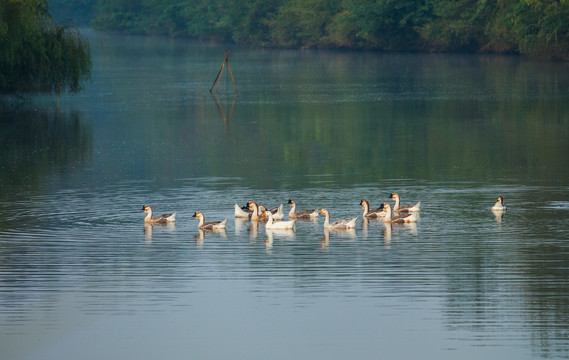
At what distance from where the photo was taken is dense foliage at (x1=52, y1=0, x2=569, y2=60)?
95.6m

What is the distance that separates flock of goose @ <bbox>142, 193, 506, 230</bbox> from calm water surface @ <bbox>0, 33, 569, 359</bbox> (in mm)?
306

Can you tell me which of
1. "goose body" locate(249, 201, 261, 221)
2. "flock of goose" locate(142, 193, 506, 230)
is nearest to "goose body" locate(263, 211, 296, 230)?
"flock of goose" locate(142, 193, 506, 230)

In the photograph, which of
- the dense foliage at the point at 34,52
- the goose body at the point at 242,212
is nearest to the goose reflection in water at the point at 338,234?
the goose body at the point at 242,212

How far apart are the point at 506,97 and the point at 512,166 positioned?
28.8 meters

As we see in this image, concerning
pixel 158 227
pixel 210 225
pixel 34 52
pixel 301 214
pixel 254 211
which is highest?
pixel 34 52

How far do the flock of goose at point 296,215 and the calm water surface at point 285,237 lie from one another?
12.0 inches

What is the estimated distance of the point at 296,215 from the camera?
90.0 ft

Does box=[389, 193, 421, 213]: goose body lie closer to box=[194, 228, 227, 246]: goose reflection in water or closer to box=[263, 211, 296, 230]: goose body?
box=[263, 211, 296, 230]: goose body

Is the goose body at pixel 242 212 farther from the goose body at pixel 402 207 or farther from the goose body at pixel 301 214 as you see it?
the goose body at pixel 402 207

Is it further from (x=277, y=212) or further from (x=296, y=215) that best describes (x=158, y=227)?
(x=296, y=215)

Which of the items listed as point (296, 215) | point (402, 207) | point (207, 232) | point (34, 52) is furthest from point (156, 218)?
point (34, 52)

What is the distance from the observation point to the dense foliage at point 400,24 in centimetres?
9556

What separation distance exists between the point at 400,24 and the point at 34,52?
69.7m

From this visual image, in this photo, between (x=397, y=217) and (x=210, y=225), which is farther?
(x=397, y=217)
